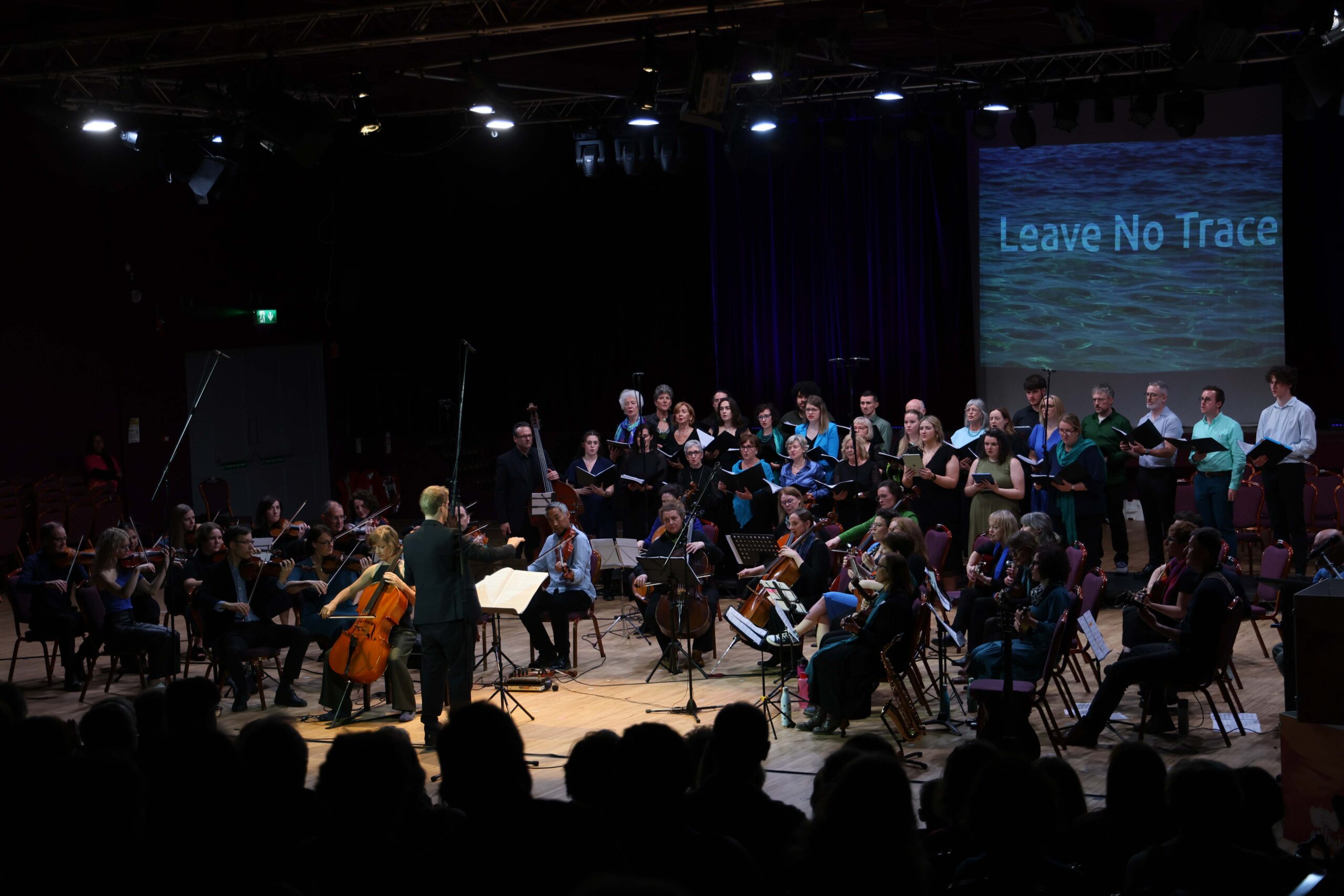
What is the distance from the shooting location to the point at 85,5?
898 cm

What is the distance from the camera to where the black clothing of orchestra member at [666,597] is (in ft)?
29.1

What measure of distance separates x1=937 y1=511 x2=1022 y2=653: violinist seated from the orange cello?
132 inches

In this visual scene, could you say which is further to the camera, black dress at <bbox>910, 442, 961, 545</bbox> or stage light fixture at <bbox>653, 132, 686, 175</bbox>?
stage light fixture at <bbox>653, 132, 686, 175</bbox>

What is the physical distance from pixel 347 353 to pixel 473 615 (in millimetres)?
10300

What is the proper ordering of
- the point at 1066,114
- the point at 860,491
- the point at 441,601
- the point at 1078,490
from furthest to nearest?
1. the point at 1066,114
2. the point at 860,491
3. the point at 1078,490
4. the point at 441,601

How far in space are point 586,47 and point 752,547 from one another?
176 inches

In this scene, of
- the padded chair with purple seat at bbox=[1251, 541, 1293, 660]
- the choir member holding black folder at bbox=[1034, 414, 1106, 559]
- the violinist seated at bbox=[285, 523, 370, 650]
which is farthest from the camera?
the choir member holding black folder at bbox=[1034, 414, 1106, 559]

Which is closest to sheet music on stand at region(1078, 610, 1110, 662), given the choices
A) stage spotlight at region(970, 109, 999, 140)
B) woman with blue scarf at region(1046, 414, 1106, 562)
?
woman with blue scarf at region(1046, 414, 1106, 562)

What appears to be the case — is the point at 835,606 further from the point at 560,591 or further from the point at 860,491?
the point at 860,491

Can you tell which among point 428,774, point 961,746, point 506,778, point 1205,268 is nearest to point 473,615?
point 428,774

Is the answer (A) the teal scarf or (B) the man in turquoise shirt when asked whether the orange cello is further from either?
(B) the man in turquoise shirt

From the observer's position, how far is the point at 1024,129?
1151 cm

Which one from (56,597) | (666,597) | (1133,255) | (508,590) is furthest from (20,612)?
(1133,255)

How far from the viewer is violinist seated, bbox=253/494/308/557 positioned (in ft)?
29.2
